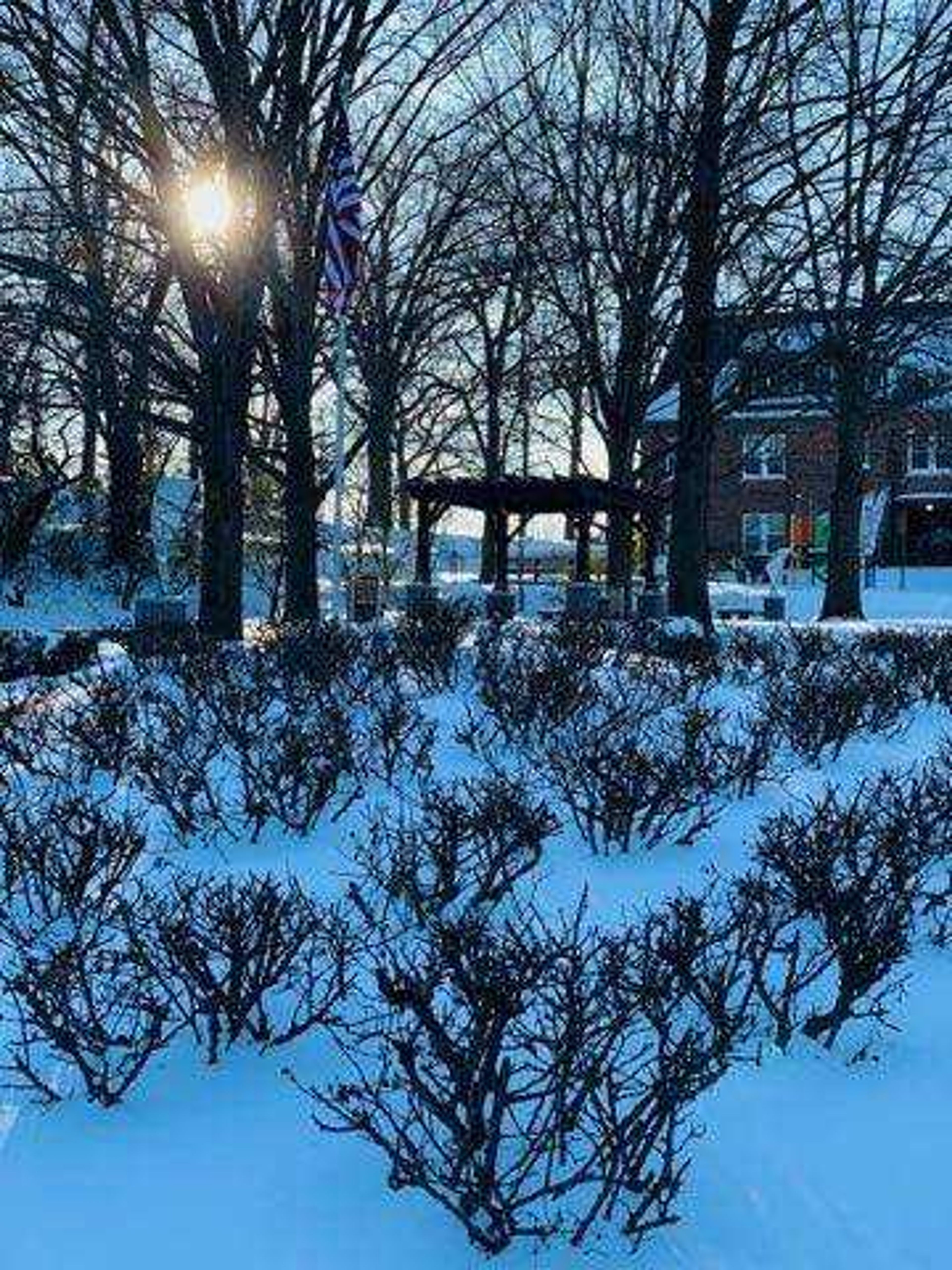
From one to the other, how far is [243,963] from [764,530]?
54838 millimetres

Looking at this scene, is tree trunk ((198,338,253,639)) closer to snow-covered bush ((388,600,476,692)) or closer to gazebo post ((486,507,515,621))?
snow-covered bush ((388,600,476,692))

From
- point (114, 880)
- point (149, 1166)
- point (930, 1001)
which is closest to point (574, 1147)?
point (149, 1166)

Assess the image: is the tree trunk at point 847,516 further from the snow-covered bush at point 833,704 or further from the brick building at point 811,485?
the snow-covered bush at point 833,704

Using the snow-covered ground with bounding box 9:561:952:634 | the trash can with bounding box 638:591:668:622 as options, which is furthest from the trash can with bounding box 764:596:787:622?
the trash can with bounding box 638:591:668:622

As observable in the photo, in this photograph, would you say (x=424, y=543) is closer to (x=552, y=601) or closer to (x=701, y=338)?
(x=552, y=601)

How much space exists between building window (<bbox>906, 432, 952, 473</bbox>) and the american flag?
41.4 m

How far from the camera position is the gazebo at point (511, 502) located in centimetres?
2309

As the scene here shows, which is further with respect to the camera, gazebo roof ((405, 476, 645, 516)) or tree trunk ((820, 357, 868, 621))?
tree trunk ((820, 357, 868, 621))

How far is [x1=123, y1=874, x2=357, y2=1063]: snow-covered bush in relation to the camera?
3.96 m

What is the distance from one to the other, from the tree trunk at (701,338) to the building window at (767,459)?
28302 millimetres

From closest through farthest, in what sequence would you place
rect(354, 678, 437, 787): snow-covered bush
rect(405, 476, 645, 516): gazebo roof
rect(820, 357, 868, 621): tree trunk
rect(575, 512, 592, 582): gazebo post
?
rect(354, 678, 437, 787): snow-covered bush < rect(405, 476, 645, 516): gazebo roof < rect(575, 512, 592, 582): gazebo post < rect(820, 357, 868, 621): tree trunk

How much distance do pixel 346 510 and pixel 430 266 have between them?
2387 centimetres

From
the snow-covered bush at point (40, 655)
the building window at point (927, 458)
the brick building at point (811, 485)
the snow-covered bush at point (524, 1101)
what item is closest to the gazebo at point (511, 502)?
the snow-covered bush at point (40, 655)

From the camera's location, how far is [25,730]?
24.3 ft
